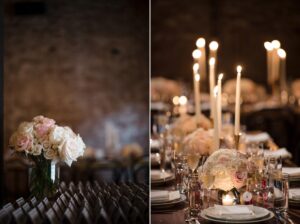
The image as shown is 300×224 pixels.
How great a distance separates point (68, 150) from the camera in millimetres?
2166

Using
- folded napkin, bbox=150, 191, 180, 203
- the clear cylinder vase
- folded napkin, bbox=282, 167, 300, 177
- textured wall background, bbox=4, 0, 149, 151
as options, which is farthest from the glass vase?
textured wall background, bbox=4, 0, 149, 151

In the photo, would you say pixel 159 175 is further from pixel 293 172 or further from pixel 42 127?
pixel 42 127

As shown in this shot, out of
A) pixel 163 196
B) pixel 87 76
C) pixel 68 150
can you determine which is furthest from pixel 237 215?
pixel 87 76

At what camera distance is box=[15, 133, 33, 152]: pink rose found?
84.2 inches

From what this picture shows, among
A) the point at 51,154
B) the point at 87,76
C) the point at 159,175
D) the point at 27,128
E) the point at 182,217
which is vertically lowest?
the point at 182,217

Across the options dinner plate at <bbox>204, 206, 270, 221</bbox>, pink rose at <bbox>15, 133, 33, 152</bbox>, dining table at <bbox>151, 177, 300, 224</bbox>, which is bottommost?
dining table at <bbox>151, 177, 300, 224</bbox>

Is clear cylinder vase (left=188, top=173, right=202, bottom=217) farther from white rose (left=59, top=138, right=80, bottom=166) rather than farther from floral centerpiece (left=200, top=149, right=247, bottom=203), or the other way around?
white rose (left=59, top=138, right=80, bottom=166)

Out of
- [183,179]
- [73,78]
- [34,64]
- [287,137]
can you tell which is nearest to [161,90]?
[73,78]

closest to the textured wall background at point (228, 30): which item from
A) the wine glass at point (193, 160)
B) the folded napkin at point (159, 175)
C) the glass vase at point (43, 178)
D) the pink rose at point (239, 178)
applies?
the folded napkin at point (159, 175)

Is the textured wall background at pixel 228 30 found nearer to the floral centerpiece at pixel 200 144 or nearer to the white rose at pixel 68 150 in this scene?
the floral centerpiece at pixel 200 144

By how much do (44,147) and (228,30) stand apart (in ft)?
28.5

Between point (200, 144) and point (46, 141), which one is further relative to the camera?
point (200, 144)

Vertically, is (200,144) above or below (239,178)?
above

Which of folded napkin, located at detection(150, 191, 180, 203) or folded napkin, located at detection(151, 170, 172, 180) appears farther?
folded napkin, located at detection(151, 170, 172, 180)
